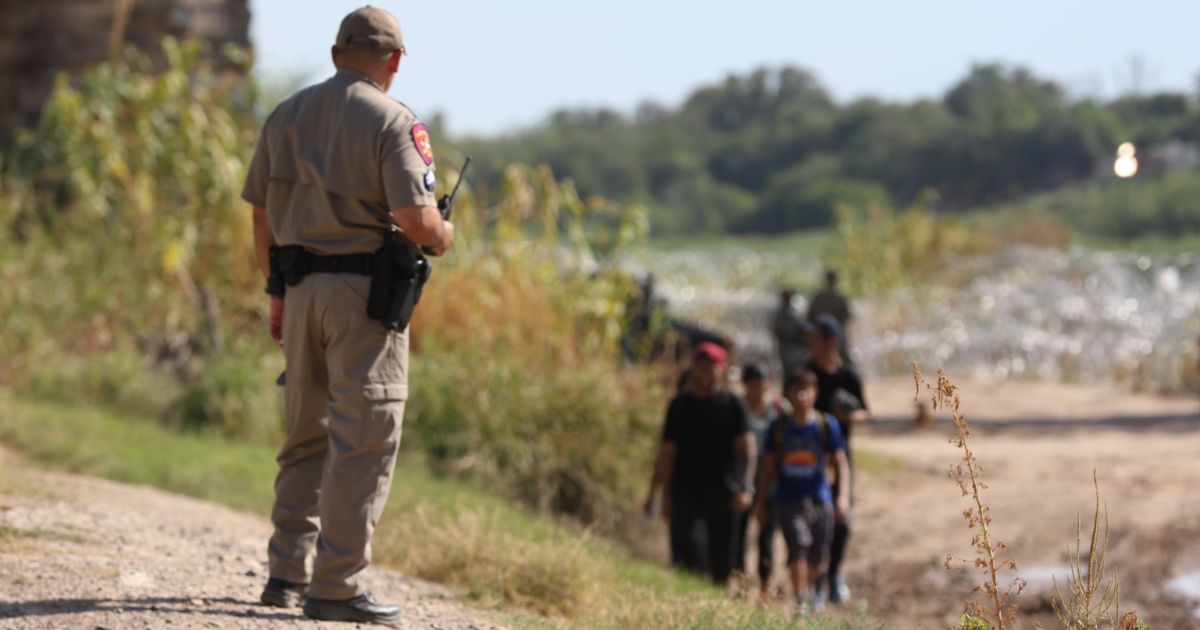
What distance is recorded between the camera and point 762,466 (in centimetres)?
977

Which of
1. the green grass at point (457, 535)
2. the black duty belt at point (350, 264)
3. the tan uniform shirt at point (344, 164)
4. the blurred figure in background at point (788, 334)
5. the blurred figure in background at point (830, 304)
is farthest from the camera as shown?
the blurred figure in background at point (830, 304)

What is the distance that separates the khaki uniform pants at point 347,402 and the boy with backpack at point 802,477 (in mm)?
3955

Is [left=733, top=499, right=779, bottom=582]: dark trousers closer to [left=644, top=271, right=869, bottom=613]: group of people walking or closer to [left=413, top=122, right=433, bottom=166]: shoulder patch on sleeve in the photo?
[left=644, top=271, right=869, bottom=613]: group of people walking

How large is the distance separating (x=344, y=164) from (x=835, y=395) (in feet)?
16.4

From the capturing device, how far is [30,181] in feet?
51.6

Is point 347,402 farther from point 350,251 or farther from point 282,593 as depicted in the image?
point 282,593

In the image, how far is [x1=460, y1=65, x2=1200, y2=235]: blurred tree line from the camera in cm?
9162

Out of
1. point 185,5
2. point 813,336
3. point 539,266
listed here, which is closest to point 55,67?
point 185,5

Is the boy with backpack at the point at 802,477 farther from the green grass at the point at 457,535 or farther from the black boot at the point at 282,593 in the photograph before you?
the black boot at the point at 282,593

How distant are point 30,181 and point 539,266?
490 cm

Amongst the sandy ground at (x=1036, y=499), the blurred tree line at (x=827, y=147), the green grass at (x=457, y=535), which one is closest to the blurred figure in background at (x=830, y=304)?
the sandy ground at (x=1036, y=499)

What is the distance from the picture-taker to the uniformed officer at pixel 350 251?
5.65 meters

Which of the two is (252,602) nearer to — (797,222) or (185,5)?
(185,5)

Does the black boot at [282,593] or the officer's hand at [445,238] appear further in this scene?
the black boot at [282,593]
